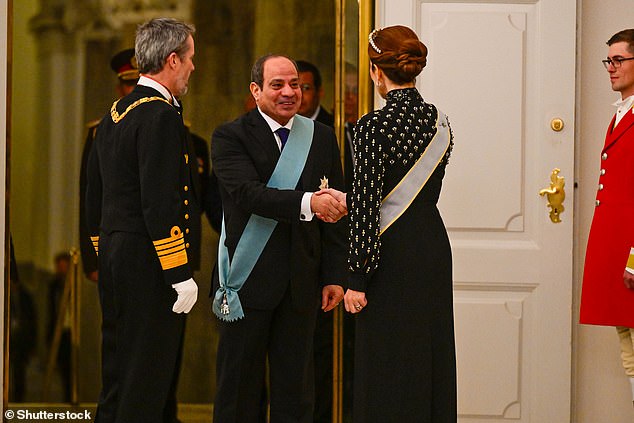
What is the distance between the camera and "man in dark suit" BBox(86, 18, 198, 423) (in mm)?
2699

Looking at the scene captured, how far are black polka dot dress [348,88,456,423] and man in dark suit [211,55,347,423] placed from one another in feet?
1.16

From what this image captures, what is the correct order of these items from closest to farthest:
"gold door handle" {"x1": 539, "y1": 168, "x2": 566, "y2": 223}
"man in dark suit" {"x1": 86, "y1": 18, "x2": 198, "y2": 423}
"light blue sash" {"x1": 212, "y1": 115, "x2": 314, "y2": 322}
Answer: "man in dark suit" {"x1": 86, "y1": 18, "x2": 198, "y2": 423}
"light blue sash" {"x1": 212, "y1": 115, "x2": 314, "y2": 322}
"gold door handle" {"x1": 539, "y1": 168, "x2": 566, "y2": 223}

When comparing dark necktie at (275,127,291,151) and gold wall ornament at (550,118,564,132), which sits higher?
gold wall ornament at (550,118,564,132)

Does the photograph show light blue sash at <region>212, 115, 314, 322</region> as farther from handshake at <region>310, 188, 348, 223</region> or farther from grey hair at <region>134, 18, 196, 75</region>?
grey hair at <region>134, 18, 196, 75</region>

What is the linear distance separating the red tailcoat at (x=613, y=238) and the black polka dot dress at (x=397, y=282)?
3.09 ft

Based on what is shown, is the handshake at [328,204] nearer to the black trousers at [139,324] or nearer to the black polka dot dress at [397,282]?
the black polka dot dress at [397,282]

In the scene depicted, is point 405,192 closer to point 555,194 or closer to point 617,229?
point 617,229

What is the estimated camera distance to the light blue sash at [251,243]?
293 centimetres

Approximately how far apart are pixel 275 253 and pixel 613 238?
1226 mm

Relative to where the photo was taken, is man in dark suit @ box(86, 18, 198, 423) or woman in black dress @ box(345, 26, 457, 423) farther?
man in dark suit @ box(86, 18, 198, 423)

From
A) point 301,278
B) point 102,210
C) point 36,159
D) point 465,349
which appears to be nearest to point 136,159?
point 102,210

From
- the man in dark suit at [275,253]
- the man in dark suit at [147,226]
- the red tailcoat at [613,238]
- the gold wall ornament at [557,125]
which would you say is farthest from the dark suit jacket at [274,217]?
the gold wall ornament at [557,125]

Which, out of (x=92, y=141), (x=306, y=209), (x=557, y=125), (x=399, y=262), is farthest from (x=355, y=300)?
(x=92, y=141)

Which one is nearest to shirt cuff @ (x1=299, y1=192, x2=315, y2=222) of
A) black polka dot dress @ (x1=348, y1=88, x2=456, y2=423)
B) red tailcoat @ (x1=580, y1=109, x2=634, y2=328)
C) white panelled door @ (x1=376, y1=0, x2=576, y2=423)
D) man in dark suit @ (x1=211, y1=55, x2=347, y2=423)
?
man in dark suit @ (x1=211, y1=55, x2=347, y2=423)
